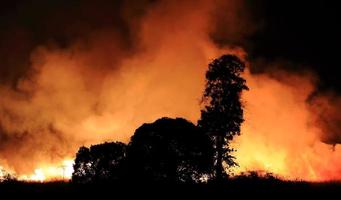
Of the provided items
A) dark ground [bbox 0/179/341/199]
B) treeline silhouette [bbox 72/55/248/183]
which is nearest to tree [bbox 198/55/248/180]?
treeline silhouette [bbox 72/55/248/183]

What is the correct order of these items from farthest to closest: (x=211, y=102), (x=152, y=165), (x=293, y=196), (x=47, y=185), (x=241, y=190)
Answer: (x=211, y=102), (x=152, y=165), (x=47, y=185), (x=241, y=190), (x=293, y=196)

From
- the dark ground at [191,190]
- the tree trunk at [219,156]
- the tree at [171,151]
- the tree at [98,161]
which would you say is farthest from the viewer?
the tree at [98,161]

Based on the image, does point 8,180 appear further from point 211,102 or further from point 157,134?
point 211,102

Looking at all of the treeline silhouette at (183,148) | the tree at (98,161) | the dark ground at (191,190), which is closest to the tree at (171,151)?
the treeline silhouette at (183,148)

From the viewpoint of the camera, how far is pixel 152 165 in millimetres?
52344

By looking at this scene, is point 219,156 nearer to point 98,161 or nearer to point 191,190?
point 98,161

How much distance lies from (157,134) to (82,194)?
74.9 ft

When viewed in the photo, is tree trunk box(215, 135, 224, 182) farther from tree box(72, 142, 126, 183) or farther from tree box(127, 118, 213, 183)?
tree box(72, 142, 126, 183)

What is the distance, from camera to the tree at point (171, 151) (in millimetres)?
51969

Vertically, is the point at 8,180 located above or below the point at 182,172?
below

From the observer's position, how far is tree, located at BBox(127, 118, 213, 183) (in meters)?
52.0

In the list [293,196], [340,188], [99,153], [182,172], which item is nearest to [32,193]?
[293,196]

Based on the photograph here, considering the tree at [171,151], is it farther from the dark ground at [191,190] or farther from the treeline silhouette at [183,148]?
the dark ground at [191,190]

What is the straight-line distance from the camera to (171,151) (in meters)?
53.1
